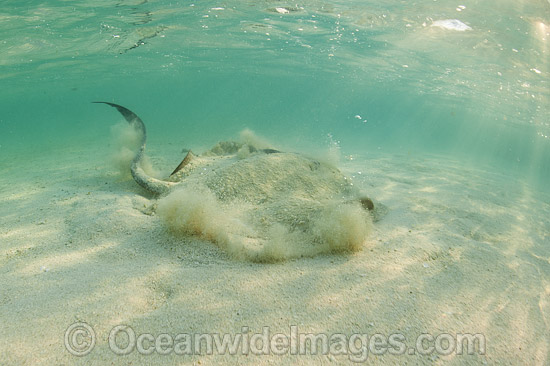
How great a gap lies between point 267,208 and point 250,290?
7.22 ft

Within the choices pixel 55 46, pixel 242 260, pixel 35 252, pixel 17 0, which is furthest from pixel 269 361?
pixel 55 46

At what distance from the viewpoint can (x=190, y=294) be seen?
3.29 metres

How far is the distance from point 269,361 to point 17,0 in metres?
22.2

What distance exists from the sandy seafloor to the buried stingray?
221mm

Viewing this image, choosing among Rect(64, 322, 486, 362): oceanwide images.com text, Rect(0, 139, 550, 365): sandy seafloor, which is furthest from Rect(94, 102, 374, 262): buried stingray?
Rect(64, 322, 486, 362): oceanwide images.com text

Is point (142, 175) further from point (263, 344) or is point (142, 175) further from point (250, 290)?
point (263, 344)

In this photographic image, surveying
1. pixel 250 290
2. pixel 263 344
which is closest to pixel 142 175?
pixel 250 290

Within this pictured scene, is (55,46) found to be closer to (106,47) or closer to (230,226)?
(106,47)

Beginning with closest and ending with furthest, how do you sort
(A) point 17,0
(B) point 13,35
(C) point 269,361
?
(C) point 269,361 < (A) point 17,0 < (B) point 13,35

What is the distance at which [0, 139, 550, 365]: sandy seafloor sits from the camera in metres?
2.77

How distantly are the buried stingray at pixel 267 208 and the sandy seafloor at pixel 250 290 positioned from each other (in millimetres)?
221

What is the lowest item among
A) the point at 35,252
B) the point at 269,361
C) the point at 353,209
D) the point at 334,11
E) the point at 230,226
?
the point at 35,252

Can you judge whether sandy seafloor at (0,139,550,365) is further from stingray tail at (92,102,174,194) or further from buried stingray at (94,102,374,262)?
stingray tail at (92,102,174,194)

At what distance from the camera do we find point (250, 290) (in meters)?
3.37
